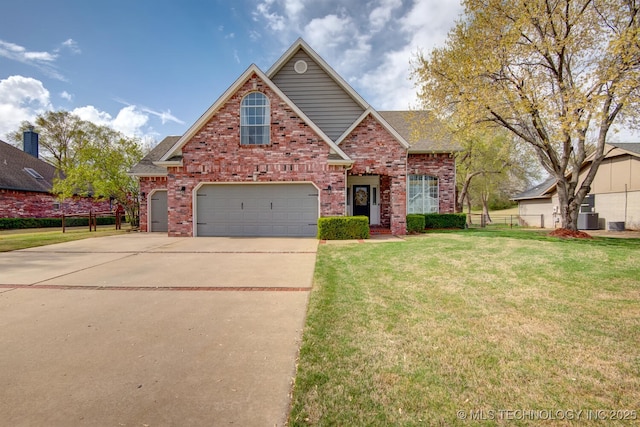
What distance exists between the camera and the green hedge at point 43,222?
811 inches

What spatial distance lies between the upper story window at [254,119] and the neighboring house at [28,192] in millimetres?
20211

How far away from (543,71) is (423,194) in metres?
7.31

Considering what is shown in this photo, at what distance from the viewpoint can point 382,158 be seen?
14.2 metres

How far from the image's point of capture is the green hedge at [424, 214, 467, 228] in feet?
52.8

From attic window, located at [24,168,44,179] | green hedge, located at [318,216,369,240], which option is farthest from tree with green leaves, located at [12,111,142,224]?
green hedge, located at [318,216,369,240]

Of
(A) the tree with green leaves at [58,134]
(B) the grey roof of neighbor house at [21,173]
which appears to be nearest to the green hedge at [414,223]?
(B) the grey roof of neighbor house at [21,173]

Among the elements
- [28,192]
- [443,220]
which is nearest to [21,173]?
[28,192]

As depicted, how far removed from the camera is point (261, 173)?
12875 mm

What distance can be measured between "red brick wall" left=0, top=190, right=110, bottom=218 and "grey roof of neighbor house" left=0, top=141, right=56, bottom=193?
19.7 inches

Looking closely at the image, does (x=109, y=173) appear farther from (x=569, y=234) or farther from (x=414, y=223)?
(x=569, y=234)

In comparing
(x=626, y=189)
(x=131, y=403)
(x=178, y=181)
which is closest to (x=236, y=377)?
(x=131, y=403)

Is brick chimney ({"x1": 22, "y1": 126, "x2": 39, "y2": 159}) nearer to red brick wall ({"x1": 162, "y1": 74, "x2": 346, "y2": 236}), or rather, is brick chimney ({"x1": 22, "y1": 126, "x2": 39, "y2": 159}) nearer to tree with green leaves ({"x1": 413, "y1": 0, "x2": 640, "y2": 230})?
red brick wall ({"x1": 162, "y1": 74, "x2": 346, "y2": 236})

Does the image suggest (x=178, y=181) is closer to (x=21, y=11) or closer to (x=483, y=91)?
(x=21, y=11)

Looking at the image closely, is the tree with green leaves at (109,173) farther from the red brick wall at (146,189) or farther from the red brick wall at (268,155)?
the red brick wall at (268,155)
